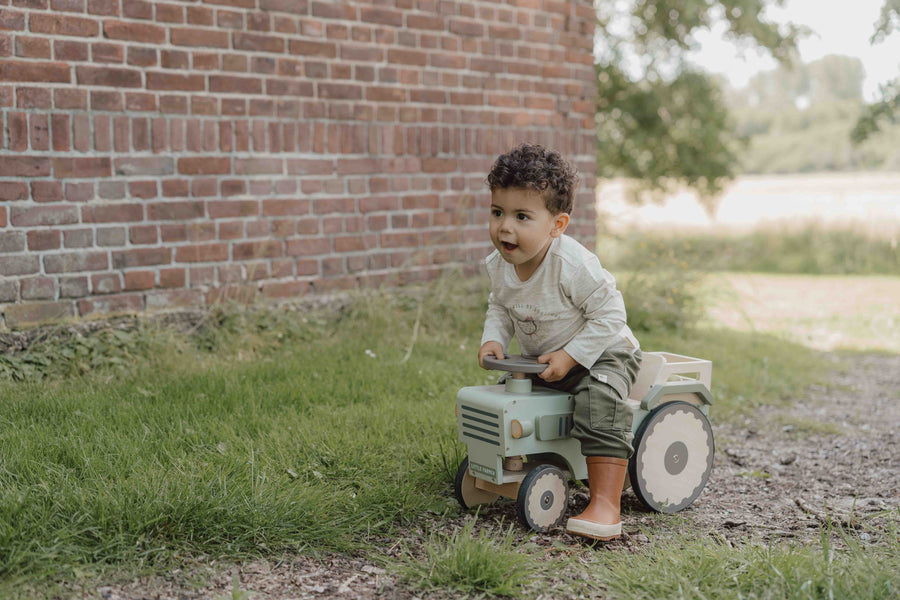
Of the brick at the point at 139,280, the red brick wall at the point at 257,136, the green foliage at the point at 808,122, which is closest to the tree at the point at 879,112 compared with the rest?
the red brick wall at the point at 257,136

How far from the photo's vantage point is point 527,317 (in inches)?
132

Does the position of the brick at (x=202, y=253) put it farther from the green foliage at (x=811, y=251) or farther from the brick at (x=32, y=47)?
the green foliage at (x=811, y=251)

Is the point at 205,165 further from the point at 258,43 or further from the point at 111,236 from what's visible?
the point at 258,43

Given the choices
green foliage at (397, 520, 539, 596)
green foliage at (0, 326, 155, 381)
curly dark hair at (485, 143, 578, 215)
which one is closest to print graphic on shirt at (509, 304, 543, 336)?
curly dark hair at (485, 143, 578, 215)

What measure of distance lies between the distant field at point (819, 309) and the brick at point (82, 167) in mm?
4853

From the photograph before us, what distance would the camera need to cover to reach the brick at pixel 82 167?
4.63 meters

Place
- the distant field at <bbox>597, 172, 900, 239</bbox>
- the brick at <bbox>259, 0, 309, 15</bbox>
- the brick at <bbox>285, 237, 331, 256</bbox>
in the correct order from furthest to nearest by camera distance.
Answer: the distant field at <bbox>597, 172, 900, 239</bbox>
the brick at <bbox>285, 237, 331, 256</bbox>
the brick at <bbox>259, 0, 309, 15</bbox>

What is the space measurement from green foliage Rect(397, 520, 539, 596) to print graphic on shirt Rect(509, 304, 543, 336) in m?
0.87

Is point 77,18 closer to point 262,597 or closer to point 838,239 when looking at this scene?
point 262,597

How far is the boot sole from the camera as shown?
3037 mm

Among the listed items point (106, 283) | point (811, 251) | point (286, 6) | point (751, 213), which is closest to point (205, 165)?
point (106, 283)

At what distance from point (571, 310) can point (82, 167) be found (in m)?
2.90

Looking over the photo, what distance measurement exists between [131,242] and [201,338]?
2.19ft

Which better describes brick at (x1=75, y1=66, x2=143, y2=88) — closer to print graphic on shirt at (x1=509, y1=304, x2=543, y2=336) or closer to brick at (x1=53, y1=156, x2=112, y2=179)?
brick at (x1=53, y1=156, x2=112, y2=179)
